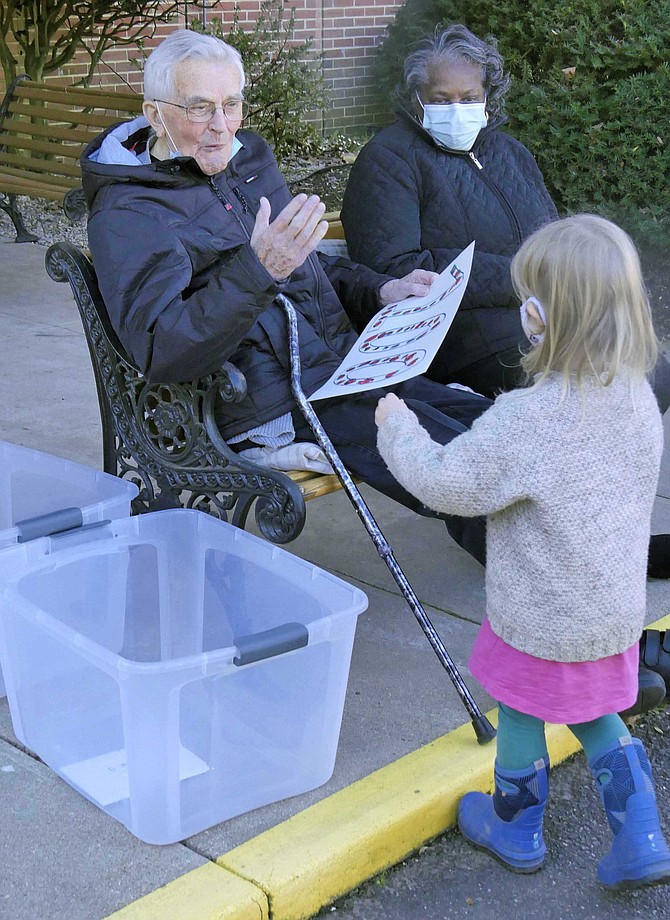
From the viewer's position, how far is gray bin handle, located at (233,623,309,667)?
2.24 m

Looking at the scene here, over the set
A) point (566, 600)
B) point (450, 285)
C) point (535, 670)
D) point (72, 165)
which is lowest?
point (72, 165)

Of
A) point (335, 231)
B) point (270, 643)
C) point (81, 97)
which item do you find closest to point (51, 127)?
point (81, 97)

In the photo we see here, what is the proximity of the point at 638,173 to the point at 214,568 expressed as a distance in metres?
4.25

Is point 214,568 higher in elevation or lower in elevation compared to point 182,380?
lower

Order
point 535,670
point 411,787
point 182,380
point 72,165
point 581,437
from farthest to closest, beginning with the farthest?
point 72,165 → point 182,380 → point 411,787 → point 535,670 → point 581,437

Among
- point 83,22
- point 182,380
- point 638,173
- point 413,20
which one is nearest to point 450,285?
point 182,380

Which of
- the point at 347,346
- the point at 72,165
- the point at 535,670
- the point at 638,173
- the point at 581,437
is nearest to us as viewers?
the point at 581,437

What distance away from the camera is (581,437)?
6.94ft

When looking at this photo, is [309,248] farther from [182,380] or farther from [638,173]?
[638,173]

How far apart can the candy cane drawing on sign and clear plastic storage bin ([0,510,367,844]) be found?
46 cm

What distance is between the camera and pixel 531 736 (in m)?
2.33

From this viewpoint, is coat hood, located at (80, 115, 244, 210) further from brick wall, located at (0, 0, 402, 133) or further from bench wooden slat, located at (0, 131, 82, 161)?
brick wall, located at (0, 0, 402, 133)

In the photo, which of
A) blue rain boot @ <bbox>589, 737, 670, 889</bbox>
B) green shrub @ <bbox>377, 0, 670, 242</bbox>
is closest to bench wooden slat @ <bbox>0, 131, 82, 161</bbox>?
green shrub @ <bbox>377, 0, 670, 242</bbox>

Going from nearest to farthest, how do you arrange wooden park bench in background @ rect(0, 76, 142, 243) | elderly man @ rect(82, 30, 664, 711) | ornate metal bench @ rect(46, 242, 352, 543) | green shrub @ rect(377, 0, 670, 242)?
elderly man @ rect(82, 30, 664, 711)
ornate metal bench @ rect(46, 242, 352, 543)
green shrub @ rect(377, 0, 670, 242)
wooden park bench in background @ rect(0, 76, 142, 243)
